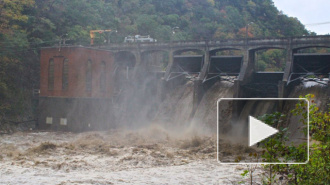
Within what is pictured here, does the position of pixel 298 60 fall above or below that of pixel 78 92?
above

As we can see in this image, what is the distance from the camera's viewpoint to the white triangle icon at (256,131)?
4.56 meters

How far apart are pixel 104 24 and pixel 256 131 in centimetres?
6312

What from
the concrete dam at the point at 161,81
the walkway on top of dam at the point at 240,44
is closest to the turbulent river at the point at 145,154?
the concrete dam at the point at 161,81

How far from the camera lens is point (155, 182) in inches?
707

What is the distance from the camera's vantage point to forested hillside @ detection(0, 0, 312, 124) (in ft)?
132

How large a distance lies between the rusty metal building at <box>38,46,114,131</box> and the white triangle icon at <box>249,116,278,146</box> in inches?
1387

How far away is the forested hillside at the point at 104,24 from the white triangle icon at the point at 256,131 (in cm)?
3677

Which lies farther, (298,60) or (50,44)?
(50,44)

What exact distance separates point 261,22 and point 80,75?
42622 mm

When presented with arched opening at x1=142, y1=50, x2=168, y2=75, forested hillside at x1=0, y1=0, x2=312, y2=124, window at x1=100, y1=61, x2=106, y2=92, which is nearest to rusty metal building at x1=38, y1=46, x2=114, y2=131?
window at x1=100, y1=61, x2=106, y2=92

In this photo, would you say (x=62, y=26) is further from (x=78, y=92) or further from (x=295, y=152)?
(x=295, y=152)

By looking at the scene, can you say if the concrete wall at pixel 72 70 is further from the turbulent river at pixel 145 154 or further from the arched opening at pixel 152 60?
the arched opening at pixel 152 60

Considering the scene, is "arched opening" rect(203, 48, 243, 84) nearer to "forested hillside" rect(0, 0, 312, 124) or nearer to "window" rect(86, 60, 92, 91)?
"forested hillside" rect(0, 0, 312, 124)

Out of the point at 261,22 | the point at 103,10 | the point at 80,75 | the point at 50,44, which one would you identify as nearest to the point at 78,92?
the point at 80,75
